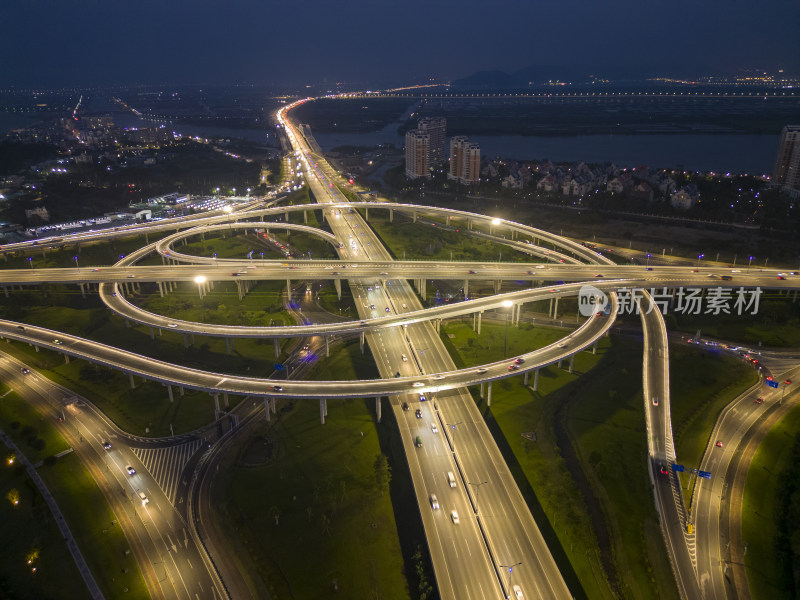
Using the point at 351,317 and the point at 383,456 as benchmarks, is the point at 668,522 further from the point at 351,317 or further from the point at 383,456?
the point at 351,317

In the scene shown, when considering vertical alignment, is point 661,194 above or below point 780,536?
above

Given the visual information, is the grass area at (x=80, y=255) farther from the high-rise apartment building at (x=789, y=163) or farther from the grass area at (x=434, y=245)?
the high-rise apartment building at (x=789, y=163)

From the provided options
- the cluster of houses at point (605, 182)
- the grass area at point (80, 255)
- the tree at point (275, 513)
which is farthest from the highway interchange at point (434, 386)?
the cluster of houses at point (605, 182)

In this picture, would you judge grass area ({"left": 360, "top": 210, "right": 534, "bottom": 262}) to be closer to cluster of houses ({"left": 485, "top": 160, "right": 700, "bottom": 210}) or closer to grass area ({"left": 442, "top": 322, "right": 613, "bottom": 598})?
grass area ({"left": 442, "top": 322, "right": 613, "bottom": 598})

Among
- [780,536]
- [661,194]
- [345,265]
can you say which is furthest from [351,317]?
[661,194]

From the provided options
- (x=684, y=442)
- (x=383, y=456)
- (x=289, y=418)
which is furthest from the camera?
(x=289, y=418)

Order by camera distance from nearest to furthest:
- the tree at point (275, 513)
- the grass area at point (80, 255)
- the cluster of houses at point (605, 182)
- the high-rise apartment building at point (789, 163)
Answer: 1. the tree at point (275, 513)
2. the grass area at point (80, 255)
3. the cluster of houses at point (605, 182)
4. the high-rise apartment building at point (789, 163)

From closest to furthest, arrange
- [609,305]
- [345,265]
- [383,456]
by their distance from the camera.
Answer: [383,456], [609,305], [345,265]

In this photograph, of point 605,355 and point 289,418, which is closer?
point 289,418
